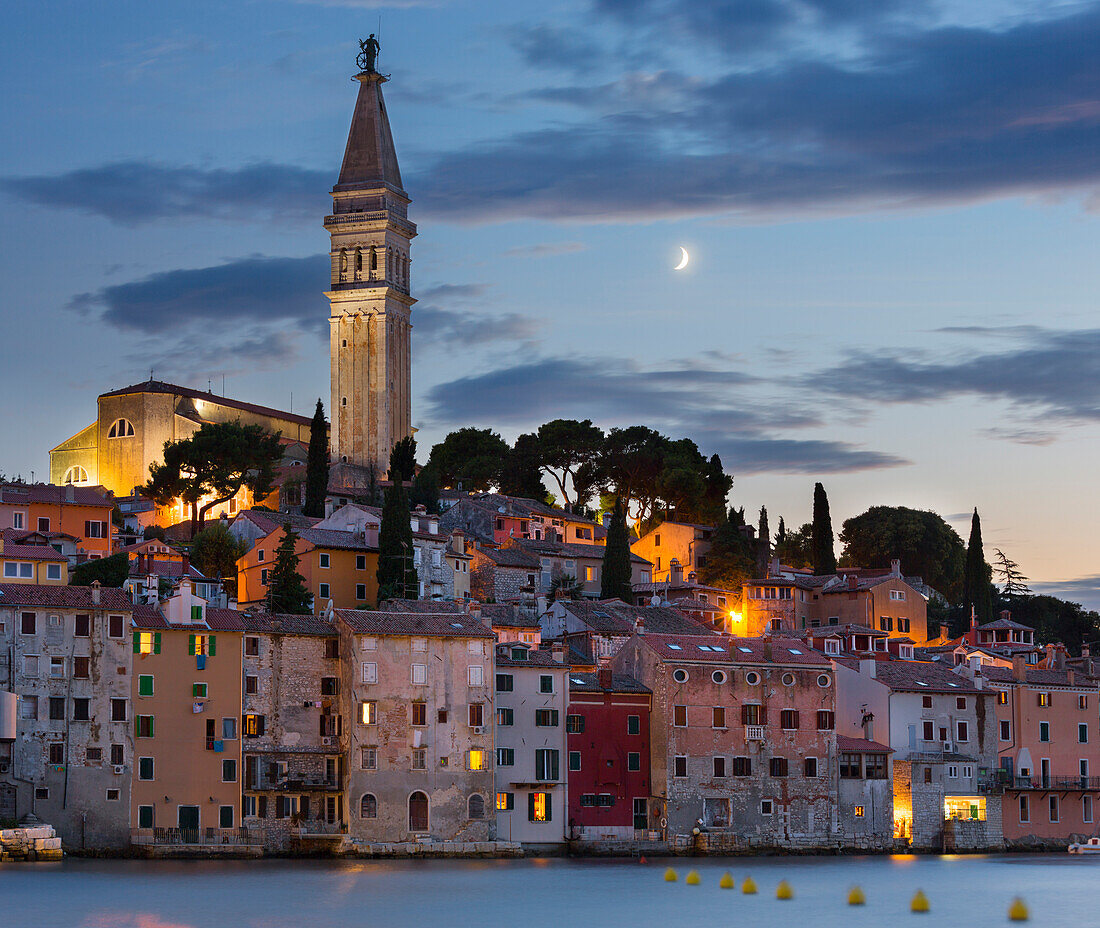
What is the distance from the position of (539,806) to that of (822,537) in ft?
131

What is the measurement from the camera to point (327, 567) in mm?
84938

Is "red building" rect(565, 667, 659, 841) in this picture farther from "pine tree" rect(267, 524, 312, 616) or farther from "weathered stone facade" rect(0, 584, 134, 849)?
"weathered stone facade" rect(0, 584, 134, 849)

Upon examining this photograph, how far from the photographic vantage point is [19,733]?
6203 centimetres

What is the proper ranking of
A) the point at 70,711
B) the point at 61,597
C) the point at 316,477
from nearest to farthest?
the point at 70,711 < the point at 61,597 < the point at 316,477

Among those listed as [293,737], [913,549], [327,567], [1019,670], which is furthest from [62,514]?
[913,549]

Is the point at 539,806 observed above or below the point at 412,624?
below

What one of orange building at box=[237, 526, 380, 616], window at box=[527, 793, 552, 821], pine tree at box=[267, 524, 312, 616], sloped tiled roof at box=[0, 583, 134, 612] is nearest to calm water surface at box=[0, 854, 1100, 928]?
window at box=[527, 793, 552, 821]

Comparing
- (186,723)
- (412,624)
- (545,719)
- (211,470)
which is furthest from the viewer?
(211,470)

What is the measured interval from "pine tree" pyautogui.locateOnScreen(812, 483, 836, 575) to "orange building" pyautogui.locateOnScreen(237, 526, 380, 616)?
1080 inches

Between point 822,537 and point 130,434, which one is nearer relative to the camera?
point 822,537

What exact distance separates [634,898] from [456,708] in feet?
39.9

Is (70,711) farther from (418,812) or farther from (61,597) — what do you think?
(418,812)

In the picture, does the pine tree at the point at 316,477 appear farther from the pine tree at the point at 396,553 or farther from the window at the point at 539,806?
the window at the point at 539,806

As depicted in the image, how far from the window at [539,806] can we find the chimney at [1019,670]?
22.2m
